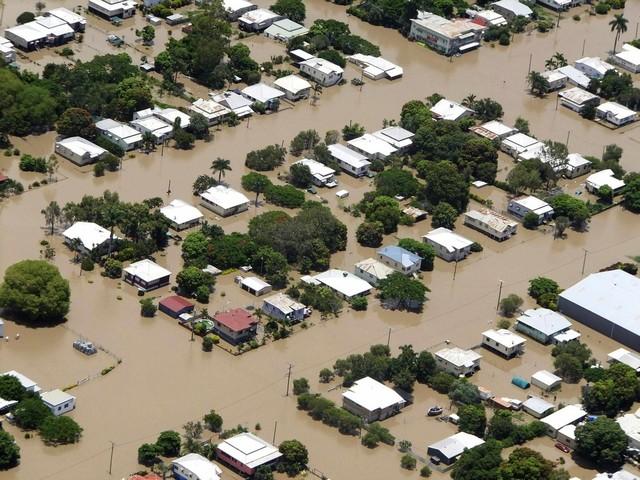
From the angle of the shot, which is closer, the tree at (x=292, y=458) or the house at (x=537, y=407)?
the tree at (x=292, y=458)

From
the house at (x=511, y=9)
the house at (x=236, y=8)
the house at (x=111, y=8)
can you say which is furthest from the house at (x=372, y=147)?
the house at (x=511, y=9)

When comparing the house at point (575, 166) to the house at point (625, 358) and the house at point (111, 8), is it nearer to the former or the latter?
the house at point (625, 358)

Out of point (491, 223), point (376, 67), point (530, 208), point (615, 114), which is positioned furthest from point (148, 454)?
point (615, 114)

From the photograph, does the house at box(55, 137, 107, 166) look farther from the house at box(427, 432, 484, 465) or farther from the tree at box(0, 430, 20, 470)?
the house at box(427, 432, 484, 465)

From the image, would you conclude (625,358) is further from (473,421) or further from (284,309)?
(284,309)

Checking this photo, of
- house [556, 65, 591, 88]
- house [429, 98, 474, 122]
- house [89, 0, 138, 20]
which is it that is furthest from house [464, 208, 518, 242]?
house [89, 0, 138, 20]

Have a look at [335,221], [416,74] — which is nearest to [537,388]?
[335,221]
